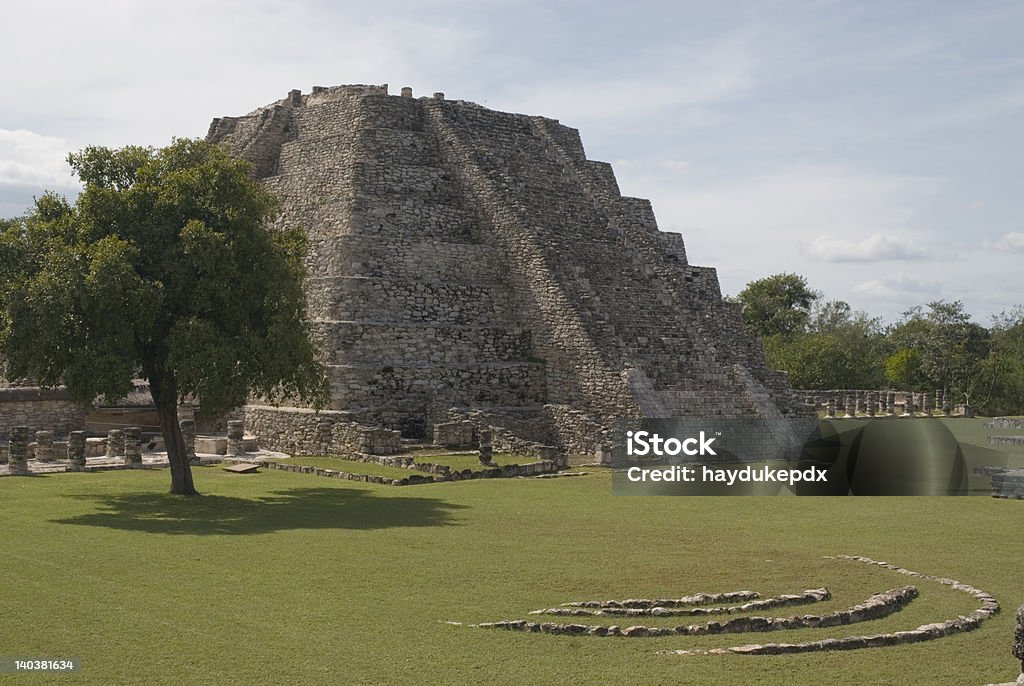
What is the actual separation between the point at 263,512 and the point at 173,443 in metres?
2.99

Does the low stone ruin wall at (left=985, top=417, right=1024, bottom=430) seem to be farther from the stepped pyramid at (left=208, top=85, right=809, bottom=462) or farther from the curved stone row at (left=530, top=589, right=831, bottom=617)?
the curved stone row at (left=530, top=589, right=831, bottom=617)

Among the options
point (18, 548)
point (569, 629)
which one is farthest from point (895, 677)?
point (18, 548)

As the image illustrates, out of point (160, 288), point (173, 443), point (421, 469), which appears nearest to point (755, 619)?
point (160, 288)

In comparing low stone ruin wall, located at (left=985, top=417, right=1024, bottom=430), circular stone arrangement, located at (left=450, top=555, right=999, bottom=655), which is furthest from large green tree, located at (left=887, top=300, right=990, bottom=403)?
circular stone arrangement, located at (left=450, top=555, right=999, bottom=655)

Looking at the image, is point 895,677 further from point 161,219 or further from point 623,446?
point 623,446

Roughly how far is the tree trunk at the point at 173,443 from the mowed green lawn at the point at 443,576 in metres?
0.38

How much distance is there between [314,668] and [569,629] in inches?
87.5

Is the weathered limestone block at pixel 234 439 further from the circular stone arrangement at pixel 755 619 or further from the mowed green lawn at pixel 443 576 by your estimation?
the circular stone arrangement at pixel 755 619

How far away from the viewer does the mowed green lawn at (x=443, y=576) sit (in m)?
8.22

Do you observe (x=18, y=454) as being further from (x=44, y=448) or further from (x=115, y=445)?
(x=115, y=445)

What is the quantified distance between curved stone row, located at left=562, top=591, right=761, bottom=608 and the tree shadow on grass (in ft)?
19.2

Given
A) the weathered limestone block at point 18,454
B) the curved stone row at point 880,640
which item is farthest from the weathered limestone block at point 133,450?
the curved stone row at point 880,640

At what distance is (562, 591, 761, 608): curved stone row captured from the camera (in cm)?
999

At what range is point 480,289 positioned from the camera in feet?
102
